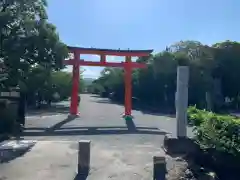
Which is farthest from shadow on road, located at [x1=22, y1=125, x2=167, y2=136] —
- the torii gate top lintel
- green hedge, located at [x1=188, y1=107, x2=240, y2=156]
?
the torii gate top lintel

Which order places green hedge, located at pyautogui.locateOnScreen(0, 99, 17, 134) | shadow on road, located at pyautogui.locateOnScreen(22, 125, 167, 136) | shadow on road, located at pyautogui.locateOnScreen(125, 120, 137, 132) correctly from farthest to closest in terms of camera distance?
shadow on road, located at pyautogui.locateOnScreen(125, 120, 137, 132)
shadow on road, located at pyautogui.locateOnScreen(22, 125, 167, 136)
green hedge, located at pyautogui.locateOnScreen(0, 99, 17, 134)

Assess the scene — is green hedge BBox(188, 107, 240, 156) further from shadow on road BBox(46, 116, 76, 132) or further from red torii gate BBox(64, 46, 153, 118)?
red torii gate BBox(64, 46, 153, 118)

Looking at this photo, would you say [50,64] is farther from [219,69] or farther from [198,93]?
[219,69]

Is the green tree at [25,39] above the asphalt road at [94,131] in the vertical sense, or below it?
above

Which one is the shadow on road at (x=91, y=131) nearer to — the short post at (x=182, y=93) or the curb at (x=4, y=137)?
the curb at (x=4, y=137)

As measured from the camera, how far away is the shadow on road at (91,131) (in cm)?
1702

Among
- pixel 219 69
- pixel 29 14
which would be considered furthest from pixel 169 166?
pixel 219 69

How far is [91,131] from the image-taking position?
714 inches

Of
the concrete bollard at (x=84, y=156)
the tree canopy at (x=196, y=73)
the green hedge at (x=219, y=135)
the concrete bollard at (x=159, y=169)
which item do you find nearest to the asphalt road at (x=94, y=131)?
the green hedge at (x=219, y=135)

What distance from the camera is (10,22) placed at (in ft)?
55.1

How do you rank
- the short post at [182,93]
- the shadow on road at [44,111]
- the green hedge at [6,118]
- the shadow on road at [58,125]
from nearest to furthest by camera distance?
the short post at [182,93] → the green hedge at [6,118] → the shadow on road at [58,125] → the shadow on road at [44,111]

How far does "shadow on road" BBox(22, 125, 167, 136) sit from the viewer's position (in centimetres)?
1702

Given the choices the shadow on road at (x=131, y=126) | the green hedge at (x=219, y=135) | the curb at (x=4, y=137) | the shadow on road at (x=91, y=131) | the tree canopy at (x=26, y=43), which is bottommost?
the shadow on road at (x=131, y=126)

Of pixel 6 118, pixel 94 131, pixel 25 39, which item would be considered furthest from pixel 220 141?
pixel 25 39
